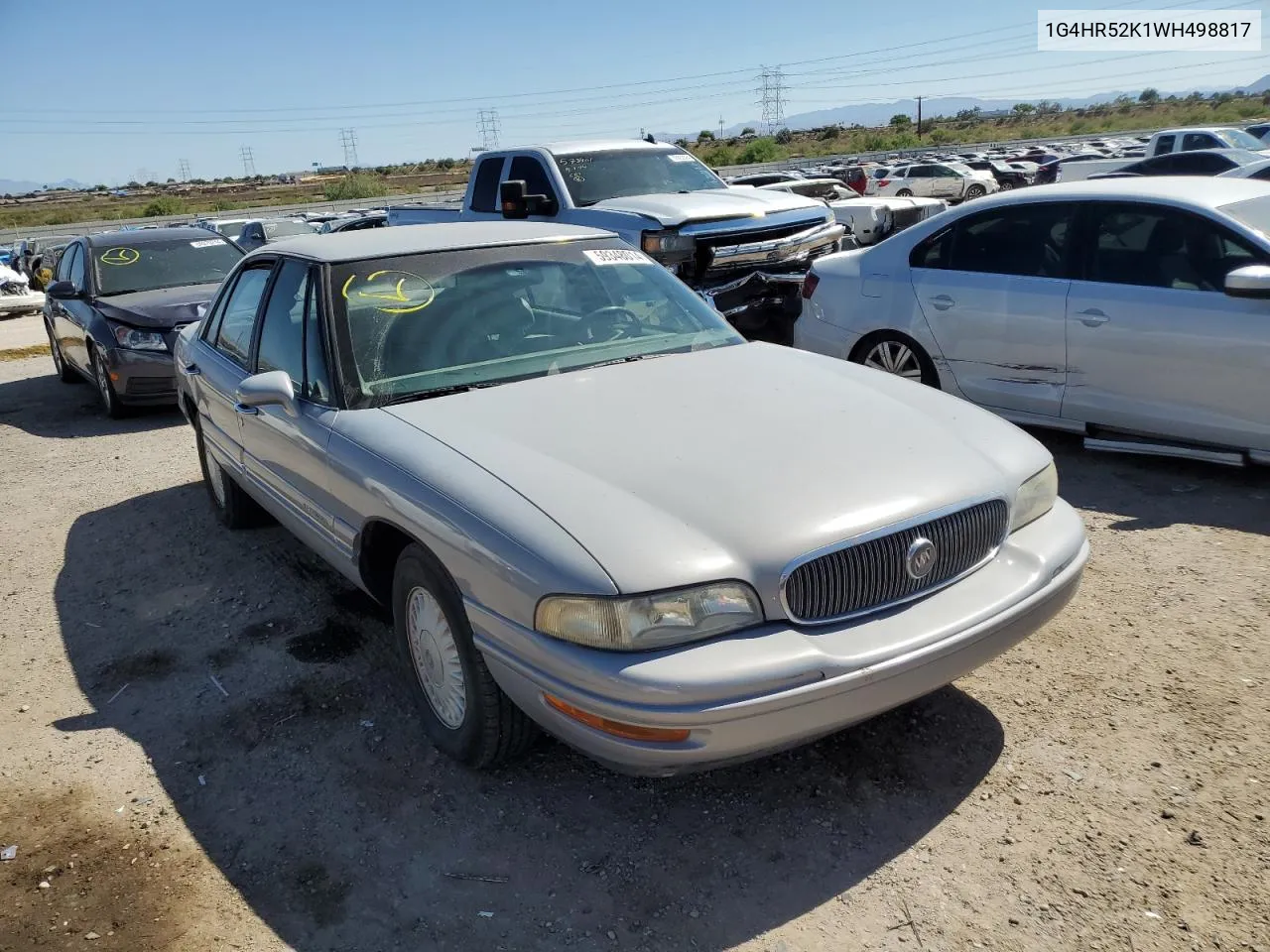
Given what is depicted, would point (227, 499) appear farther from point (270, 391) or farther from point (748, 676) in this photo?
point (748, 676)

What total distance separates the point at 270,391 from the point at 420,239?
982 mm

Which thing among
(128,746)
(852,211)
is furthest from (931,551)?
(852,211)

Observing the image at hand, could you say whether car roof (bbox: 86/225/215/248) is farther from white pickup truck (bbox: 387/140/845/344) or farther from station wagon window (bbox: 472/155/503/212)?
station wagon window (bbox: 472/155/503/212)

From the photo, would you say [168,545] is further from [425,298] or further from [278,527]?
[425,298]

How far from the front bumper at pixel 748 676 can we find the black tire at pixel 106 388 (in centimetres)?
722

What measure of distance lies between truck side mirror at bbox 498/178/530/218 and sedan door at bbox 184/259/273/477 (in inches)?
164

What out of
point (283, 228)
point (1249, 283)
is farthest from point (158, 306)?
point (283, 228)

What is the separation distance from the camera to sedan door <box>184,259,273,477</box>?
465cm

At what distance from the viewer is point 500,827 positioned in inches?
117

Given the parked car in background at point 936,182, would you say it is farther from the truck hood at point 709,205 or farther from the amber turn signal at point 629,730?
the amber turn signal at point 629,730

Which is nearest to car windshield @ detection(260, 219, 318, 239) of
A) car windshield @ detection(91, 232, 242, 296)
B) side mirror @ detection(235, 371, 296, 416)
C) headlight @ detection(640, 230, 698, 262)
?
car windshield @ detection(91, 232, 242, 296)

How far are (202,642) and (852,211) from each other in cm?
1694

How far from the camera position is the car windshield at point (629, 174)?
948 cm

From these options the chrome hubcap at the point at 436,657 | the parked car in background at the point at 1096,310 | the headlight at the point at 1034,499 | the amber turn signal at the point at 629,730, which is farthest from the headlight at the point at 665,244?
the amber turn signal at the point at 629,730
